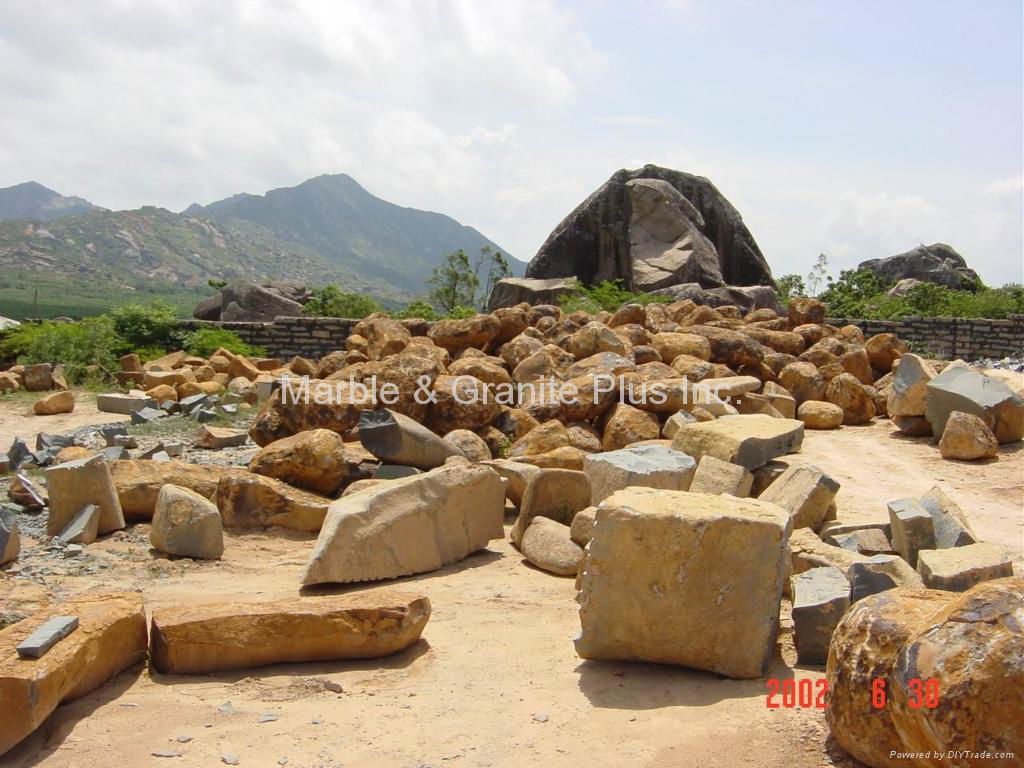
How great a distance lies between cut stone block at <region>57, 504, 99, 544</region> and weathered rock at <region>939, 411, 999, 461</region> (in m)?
6.68

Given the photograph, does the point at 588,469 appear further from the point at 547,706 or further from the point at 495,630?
the point at 547,706

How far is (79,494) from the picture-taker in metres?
5.39

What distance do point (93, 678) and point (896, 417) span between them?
25.0 ft

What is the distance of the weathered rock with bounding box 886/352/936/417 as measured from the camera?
8.48m

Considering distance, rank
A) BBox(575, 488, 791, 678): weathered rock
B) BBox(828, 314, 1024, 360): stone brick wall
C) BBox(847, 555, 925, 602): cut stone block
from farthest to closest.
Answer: BBox(828, 314, 1024, 360): stone brick wall → BBox(847, 555, 925, 602): cut stone block → BBox(575, 488, 791, 678): weathered rock

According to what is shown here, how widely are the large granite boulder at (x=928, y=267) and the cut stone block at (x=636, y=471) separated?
2883cm

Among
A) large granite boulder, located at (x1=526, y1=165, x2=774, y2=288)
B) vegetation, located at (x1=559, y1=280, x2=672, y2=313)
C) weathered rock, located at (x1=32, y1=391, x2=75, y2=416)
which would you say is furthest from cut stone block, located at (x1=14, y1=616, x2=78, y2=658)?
large granite boulder, located at (x1=526, y1=165, x2=774, y2=288)

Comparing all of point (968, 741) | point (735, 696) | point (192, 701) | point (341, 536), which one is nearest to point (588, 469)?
point (341, 536)

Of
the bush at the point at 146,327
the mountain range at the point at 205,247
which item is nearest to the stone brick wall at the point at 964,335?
the bush at the point at 146,327

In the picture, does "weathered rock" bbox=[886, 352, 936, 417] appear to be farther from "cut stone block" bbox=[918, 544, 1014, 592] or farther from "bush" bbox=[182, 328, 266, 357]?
"bush" bbox=[182, 328, 266, 357]

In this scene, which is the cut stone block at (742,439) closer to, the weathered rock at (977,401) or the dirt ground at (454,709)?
the dirt ground at (454,709)

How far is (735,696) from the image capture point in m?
3.12

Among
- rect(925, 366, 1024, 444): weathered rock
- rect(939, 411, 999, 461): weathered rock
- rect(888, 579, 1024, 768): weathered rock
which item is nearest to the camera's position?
rect(888, 579, 1024, 768): weathered rock

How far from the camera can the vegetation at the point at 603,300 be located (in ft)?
51.7
